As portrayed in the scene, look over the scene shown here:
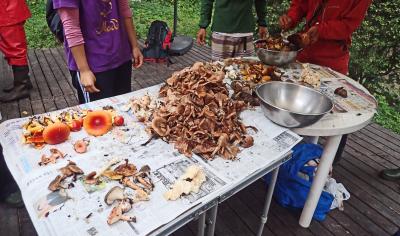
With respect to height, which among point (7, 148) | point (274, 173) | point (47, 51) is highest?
point (7, 148)

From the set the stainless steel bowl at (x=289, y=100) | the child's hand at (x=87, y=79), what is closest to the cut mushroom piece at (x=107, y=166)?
the child's hand at (x=87, y=79)

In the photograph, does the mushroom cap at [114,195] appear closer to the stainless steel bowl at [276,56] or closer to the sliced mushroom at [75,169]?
the sliced mushroom at [75,169]

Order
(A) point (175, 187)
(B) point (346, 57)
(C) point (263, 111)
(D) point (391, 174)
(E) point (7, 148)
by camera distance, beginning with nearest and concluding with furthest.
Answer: (A) point (175, 187) → (E) point (7, 148) → (C) point (263, 111) → (B) point (346, 57) → (D) point (391, 174)

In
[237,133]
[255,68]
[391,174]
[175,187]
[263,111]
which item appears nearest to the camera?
[175,187]

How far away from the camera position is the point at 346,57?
2885mm

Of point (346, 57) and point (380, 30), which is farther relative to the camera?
point (380, 30)

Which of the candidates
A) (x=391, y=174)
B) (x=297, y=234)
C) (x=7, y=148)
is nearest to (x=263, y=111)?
(x=297, y=234)

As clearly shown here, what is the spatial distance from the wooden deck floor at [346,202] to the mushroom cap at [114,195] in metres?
1.21

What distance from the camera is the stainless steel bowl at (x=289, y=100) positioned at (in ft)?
6.34

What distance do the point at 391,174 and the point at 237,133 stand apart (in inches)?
89.9

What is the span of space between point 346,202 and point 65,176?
Result: 2.54m

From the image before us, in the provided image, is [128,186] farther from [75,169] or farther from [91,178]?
[75,169]

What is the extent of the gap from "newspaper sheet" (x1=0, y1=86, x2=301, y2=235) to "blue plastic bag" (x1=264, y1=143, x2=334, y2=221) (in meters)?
0.72

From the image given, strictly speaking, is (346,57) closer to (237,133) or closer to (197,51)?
(237,133)
